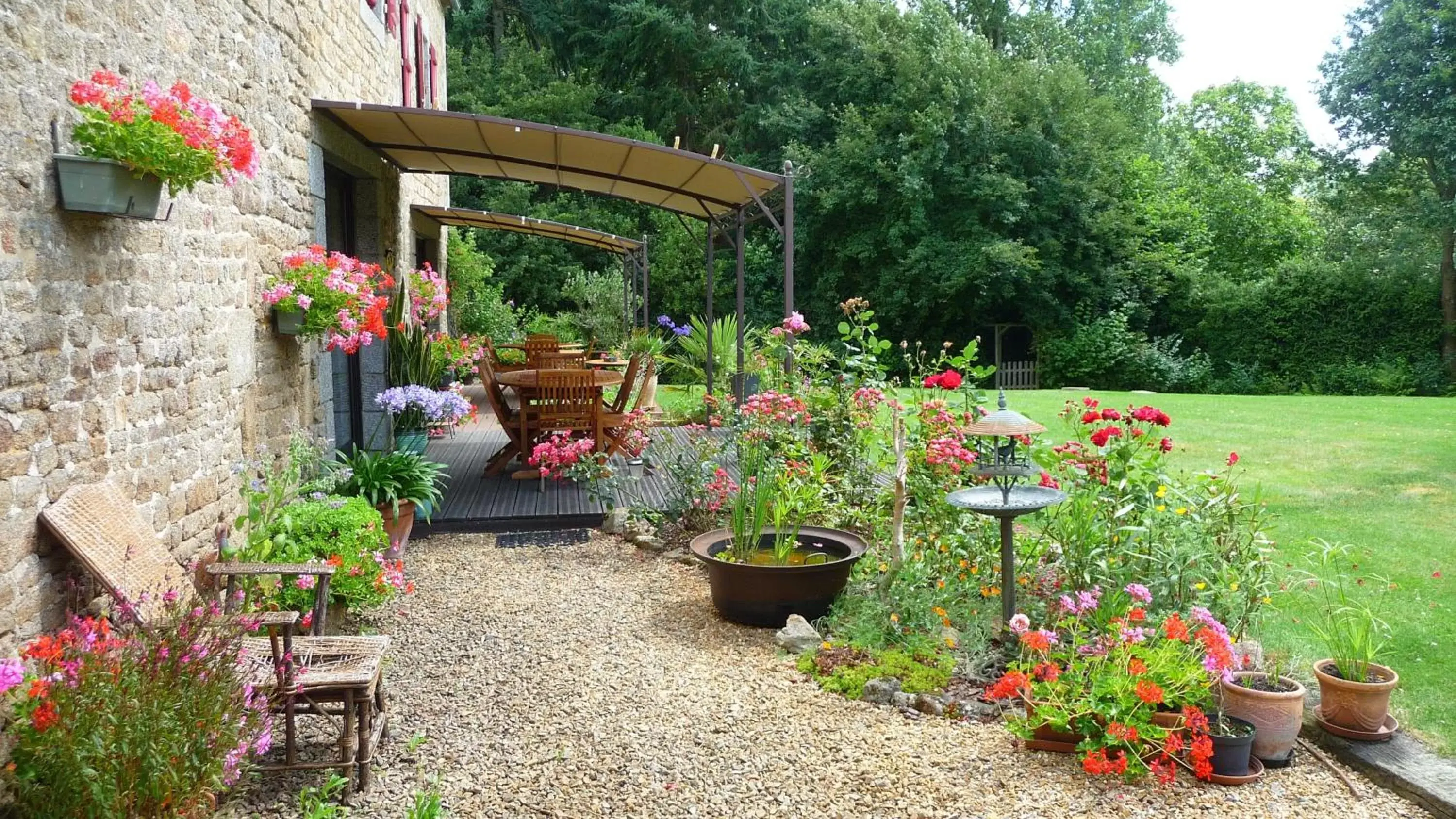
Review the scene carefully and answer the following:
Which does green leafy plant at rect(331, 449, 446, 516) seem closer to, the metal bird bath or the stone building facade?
the stone building facade

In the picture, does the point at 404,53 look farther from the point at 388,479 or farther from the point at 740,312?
the point at 388,479

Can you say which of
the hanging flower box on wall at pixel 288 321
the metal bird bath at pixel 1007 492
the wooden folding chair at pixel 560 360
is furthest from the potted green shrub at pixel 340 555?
the wooden folding chair at pixel 560 360

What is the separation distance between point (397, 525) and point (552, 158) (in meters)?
3.34

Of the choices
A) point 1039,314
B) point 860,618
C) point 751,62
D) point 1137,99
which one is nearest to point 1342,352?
point 1039,314

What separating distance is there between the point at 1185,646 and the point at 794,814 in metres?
1.45

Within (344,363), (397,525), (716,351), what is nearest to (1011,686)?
(397,525)

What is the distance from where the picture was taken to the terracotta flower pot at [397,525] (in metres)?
5.13

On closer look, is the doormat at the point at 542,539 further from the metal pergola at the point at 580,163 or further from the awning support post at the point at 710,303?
the awning support post at the point at 710,303

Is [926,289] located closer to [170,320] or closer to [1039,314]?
[1039,314]

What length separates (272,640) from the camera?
266 cm

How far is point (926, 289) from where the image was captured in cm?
1825

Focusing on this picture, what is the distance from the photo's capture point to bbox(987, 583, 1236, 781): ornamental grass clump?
2795 mm

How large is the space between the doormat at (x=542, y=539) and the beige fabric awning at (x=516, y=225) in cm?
422

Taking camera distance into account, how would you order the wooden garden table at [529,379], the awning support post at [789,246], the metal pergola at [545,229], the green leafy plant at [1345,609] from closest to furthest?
the green leafy plant at [1345,609]
the awning support post at [789,246]
the wooden garden table at [529,379]
the metal pergola at [545,229]
